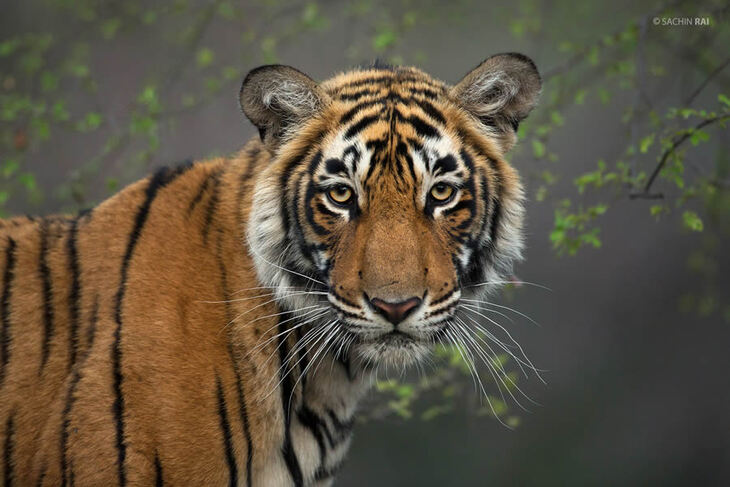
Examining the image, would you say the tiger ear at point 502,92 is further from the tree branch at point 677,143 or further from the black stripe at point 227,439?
the black stripe at point 227,439

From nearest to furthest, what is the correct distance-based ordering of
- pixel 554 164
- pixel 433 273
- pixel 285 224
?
pixel 433 273 < pixel 285 224 < pixel 554 164

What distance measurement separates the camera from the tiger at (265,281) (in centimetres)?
216

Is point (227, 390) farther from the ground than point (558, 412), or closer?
farther from the ground

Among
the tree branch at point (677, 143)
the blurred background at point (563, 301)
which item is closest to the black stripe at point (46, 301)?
the tree branch at point (677, 143)

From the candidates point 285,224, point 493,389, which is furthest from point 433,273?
point 493,389

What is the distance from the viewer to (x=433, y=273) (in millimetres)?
2127

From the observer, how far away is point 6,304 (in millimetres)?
2408

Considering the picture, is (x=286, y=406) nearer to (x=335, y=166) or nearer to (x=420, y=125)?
(x=335, y=166)

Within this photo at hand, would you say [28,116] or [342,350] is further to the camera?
[28,116]

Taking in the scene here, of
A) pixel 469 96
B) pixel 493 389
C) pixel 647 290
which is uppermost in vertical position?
pixel 469 96

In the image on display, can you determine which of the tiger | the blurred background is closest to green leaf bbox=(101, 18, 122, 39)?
the blurred background

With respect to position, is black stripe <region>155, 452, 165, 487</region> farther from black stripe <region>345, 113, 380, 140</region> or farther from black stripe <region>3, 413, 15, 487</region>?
black stripe <region>345, 113, 380, 140</region>

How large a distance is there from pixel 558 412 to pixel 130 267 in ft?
18.5

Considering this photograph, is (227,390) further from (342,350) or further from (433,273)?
(433,273)
